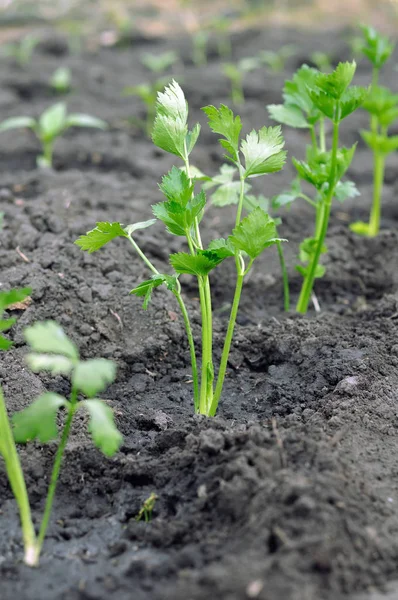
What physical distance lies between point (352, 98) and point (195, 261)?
799 millimetres

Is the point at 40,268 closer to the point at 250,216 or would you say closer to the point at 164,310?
the point at 164,310

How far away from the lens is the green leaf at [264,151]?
2053 mm

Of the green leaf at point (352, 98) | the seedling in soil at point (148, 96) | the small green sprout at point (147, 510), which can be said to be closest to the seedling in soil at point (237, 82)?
the seedling in soil at point (148, 96)

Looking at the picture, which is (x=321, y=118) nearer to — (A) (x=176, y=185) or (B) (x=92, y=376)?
(A) (x=176, y=185)

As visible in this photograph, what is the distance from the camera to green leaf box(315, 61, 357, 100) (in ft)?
7.18

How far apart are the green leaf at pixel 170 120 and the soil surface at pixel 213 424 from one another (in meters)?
0.84

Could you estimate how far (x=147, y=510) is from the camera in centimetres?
185

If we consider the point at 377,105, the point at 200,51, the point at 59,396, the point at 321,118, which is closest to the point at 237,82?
the point at 200,51

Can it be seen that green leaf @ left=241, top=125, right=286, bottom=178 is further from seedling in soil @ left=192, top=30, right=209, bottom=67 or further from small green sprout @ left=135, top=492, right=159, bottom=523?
seedling in soil @ left=192, top=30, right=209, bottom=67

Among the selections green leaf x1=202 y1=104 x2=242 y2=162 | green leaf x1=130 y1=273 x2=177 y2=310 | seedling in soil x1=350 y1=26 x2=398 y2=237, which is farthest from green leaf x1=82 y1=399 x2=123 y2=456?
seedling in soil x1=350 y1=26 x2=398 y2=237

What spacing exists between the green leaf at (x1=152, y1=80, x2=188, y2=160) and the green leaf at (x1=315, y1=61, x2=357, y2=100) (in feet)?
1.59

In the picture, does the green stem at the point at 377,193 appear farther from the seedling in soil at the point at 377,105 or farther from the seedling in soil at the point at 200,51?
the seedling in soil at the point at 200,51

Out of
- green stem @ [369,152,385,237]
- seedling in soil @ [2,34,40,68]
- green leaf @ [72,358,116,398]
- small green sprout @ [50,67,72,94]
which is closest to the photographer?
green leaf @ [72,358,116,398]

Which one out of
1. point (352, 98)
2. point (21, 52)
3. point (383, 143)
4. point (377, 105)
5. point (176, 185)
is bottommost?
point (21, 52)
